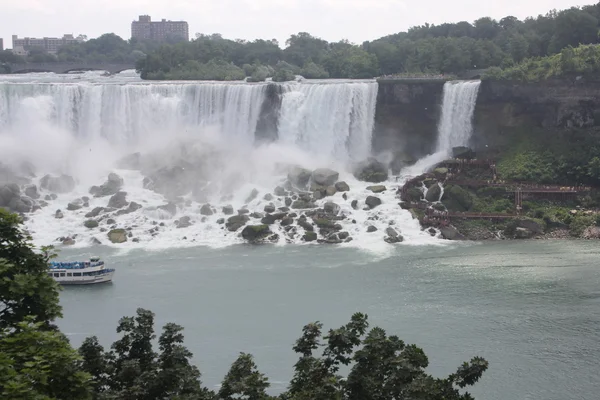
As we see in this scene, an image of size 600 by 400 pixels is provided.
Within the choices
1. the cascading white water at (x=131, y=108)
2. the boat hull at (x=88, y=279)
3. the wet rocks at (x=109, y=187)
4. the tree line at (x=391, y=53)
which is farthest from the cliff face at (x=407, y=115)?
the boat hull at (x=88, y=279)

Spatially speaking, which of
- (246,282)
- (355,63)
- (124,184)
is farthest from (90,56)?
(246,282)

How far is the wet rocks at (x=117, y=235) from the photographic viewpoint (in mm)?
31906

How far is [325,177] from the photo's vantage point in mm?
36844

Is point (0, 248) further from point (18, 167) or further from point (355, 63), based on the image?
point (355, 63)

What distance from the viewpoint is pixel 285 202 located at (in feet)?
115

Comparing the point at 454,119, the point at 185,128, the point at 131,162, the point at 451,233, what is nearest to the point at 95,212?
the point at 131,162

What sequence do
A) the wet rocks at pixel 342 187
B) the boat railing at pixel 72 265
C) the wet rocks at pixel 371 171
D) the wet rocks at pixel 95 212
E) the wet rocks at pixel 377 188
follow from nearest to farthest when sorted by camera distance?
the boat railing at pixel 72 265 → the wet rocks at pixel 95 212 → the wet rocks at pixel 377 188 → the wet rocks at pixel 342 187 → the wet rocks at pixel 371 171

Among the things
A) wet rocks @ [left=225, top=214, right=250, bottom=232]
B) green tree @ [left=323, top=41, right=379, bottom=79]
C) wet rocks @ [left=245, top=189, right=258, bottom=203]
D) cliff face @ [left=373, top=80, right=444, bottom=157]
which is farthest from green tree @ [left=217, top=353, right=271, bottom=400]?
green tree @ [left=323, top=41, right=379, bottom=79]

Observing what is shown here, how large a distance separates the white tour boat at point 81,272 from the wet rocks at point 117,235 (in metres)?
4.80

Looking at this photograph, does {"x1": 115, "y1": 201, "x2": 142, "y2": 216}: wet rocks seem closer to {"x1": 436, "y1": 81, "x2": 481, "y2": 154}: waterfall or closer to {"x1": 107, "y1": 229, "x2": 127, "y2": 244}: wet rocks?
{"x1": 107, "y1": 229, "x2": 127, "y2": 244}: wet rocks

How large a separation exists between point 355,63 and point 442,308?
32.4 meters

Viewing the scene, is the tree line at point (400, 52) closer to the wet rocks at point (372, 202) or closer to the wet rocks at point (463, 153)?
the wet rocks at point (463, 153)

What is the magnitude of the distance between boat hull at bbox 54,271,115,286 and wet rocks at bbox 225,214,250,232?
686 cm

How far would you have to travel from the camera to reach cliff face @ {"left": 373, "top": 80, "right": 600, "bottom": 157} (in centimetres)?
3775
